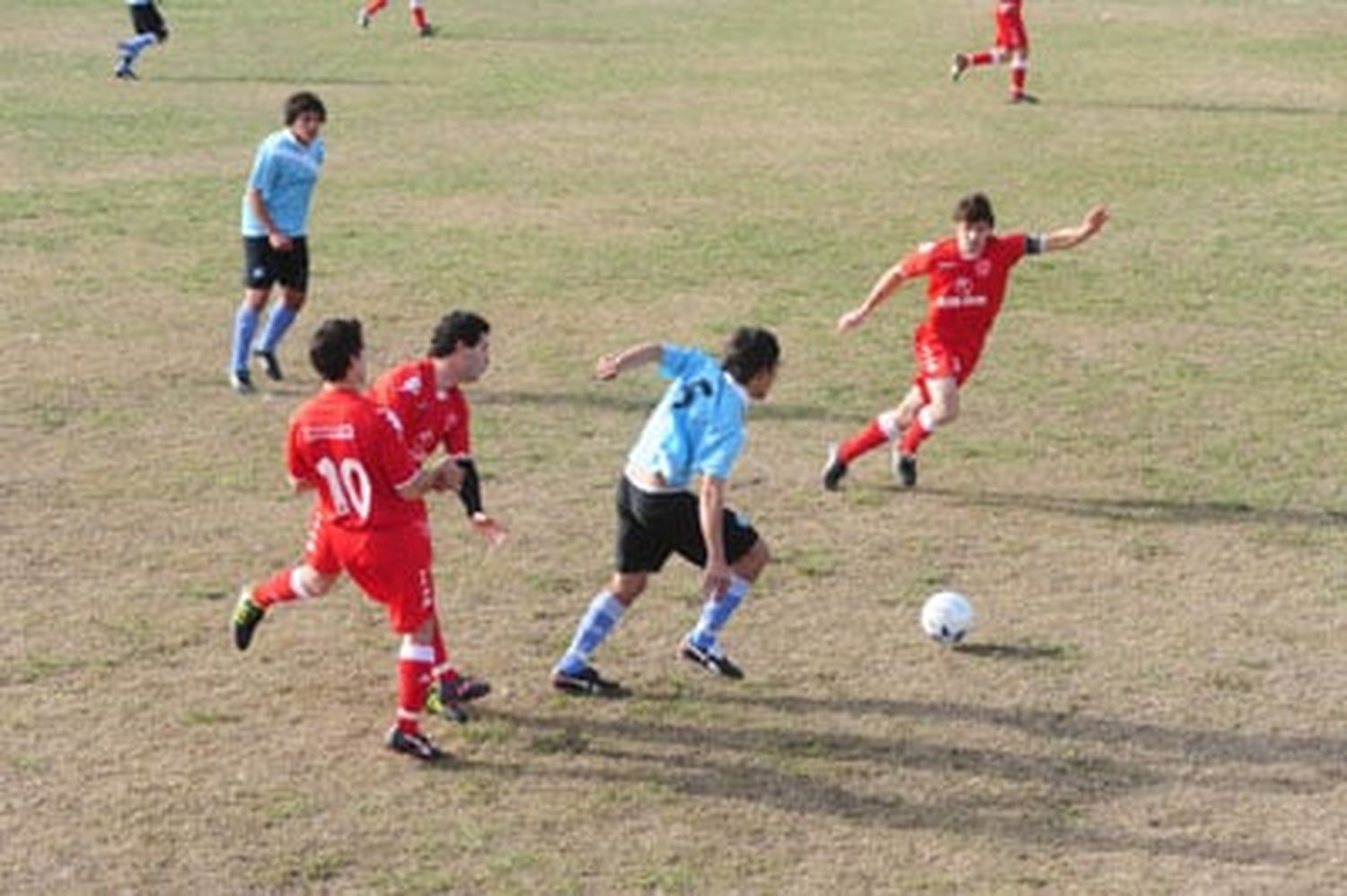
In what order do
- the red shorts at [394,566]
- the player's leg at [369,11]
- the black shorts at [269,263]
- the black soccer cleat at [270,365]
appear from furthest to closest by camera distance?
1. the player's leg at [369,11]
2. the black soccer cleat at [270,365]
3. the black shorts at [269,263]
4. the red shorts at [394,566]

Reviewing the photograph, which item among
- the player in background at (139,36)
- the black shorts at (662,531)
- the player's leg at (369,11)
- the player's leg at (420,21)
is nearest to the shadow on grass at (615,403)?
the black shorts at (662,531)

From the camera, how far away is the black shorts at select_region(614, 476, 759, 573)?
9945mm

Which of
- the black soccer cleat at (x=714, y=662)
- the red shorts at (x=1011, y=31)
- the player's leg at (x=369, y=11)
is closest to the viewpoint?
the black soccer cleat at (x=714, y=662)

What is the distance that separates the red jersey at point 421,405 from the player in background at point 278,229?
5.42 m

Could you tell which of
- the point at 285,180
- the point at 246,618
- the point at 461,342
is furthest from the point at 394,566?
the point at 285,180

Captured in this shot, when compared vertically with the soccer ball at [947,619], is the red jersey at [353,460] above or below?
above

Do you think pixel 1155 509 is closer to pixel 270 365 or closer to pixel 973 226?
pixel 973 226

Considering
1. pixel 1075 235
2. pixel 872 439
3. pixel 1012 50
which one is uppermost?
pixel 1075 235

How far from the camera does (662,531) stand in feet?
32.9

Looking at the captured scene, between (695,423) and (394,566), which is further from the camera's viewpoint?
(695,423)

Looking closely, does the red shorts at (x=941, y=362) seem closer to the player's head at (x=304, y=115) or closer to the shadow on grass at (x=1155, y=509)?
the shadow on grass at (x=1155, y=509)

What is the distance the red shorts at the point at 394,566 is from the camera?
9.45 m

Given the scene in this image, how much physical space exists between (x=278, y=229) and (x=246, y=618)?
18.3 ft

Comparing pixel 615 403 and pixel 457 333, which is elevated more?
pixel 457 333
